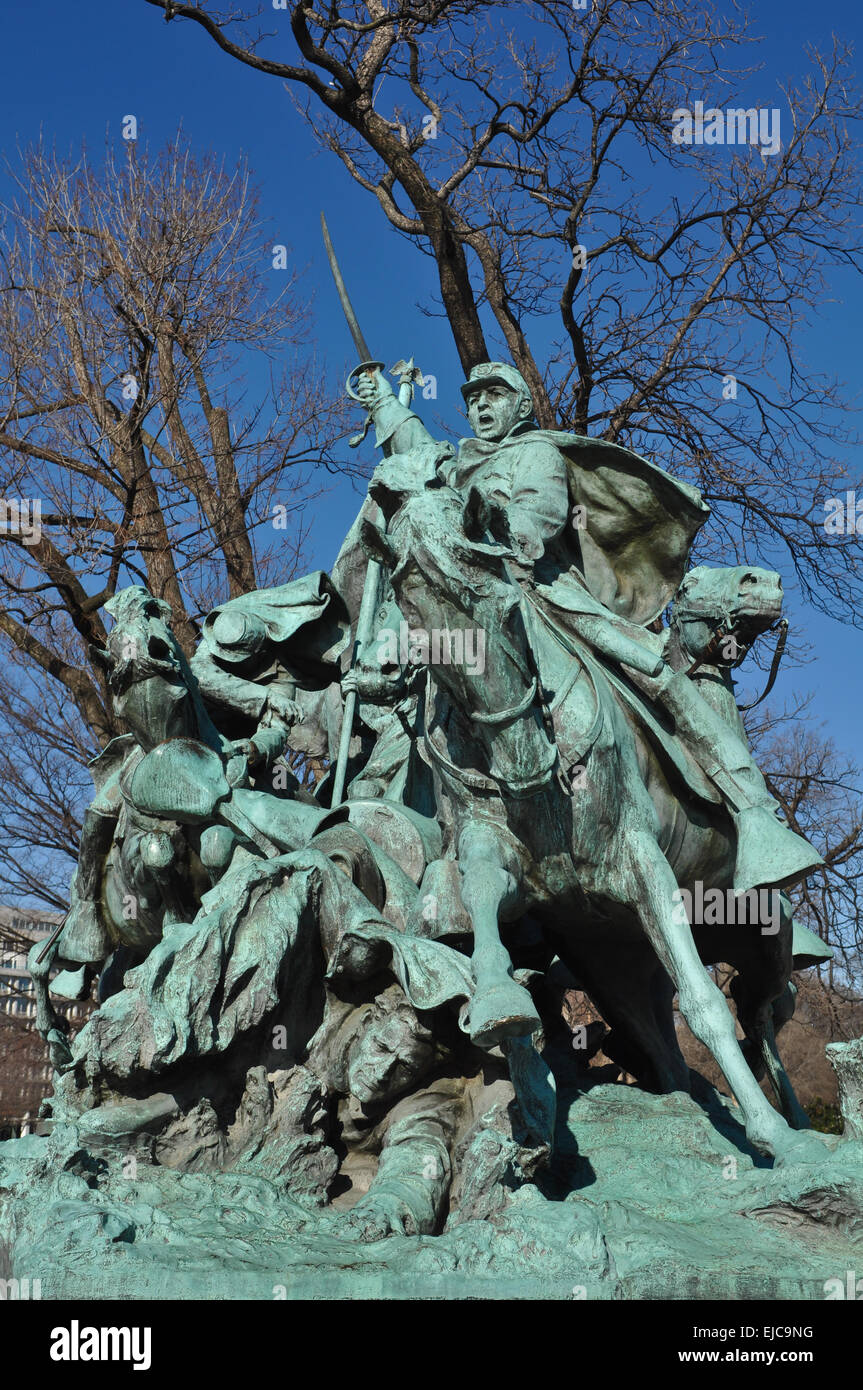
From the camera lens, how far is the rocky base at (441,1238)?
3.55 meters

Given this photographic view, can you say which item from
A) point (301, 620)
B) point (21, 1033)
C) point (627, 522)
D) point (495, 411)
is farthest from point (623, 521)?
point (21, 1033)

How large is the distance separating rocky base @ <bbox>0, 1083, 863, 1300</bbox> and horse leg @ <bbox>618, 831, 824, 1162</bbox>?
0.12 metres

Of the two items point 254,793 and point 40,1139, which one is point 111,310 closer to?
point 254,793

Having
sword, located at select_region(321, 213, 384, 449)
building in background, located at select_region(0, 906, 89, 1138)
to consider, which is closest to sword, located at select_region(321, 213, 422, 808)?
sword, located at select_region(321, 213, 384, 449)

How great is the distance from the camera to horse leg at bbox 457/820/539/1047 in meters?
4.02

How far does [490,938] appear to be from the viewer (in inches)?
176

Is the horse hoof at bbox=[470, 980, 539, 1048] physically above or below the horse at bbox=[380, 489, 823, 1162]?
below

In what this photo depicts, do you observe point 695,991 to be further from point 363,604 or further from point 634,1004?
point 363,604

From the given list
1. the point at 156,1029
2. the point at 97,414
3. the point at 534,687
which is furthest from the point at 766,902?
the point at 97,414

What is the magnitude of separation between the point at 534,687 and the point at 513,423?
1.90 metres

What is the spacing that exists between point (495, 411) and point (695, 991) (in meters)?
2.67

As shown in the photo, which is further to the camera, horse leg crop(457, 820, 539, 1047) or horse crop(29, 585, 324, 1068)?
horse crop(29, 585, 324, 1068)

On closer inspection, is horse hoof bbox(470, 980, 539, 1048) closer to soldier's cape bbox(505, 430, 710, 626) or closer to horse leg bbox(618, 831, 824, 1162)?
horse leg bbox(618, 831, 824, 1162)
